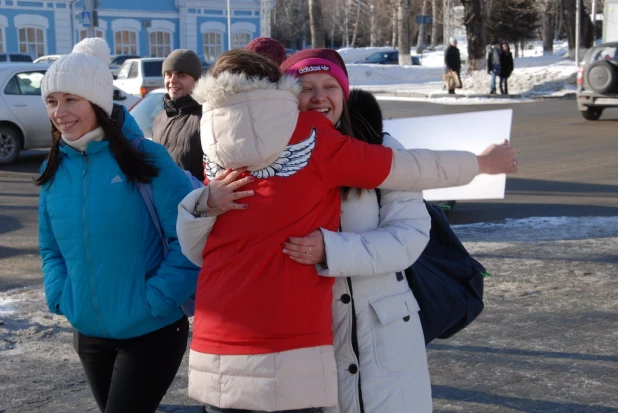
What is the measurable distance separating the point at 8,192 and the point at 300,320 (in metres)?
9.95

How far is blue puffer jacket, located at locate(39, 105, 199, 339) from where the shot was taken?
2.88 metres

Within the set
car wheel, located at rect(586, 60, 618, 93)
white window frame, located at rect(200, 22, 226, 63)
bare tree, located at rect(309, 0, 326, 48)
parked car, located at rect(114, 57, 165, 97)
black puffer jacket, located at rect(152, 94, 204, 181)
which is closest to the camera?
black puffer jacket, located at rect(152, 94, 204, 181)

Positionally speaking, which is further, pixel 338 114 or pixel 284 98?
pixel 338 114

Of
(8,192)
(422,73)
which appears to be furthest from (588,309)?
(422,73)

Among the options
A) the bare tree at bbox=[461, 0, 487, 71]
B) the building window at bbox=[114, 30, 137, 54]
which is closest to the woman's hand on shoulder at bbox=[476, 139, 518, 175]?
the bare tree at bbox=[461, 0, 487, 71]

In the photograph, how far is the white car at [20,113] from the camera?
45.6 feet

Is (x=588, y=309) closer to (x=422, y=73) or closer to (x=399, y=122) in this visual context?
(x=399, y=122)

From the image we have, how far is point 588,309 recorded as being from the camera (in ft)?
19.4

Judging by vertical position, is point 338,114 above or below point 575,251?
above

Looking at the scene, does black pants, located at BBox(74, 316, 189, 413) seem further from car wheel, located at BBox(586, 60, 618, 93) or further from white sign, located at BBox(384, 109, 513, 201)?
car wheel, located at BBox(586, 60, 618, 93)

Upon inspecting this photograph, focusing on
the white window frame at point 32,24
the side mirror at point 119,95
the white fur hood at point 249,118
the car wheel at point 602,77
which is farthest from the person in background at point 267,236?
the white window frame at point 32,24

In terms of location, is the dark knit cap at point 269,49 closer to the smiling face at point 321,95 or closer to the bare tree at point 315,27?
the smiling face at point 321,95

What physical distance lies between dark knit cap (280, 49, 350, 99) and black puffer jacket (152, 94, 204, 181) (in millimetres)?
2380

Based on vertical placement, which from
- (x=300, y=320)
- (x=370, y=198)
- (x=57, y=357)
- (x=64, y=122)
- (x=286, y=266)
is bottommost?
(x=57, y=357)
